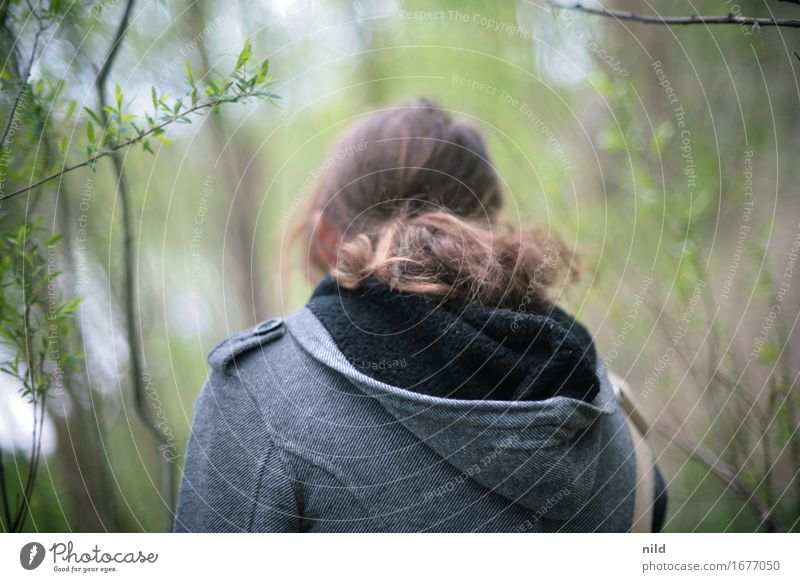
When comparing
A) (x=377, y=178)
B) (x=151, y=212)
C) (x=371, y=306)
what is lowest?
(x=371, y=306)

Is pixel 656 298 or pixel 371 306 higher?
pixel 371 306

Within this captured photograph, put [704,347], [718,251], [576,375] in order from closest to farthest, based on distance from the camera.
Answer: [576,375]
[704,347]
[718,251]

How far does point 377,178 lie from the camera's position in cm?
75

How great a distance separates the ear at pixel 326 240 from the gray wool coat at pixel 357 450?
16cm

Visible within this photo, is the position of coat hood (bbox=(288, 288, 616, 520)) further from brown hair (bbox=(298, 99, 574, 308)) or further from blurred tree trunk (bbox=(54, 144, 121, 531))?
blurred tree trunk (bbox=(54, 144, 121, 531))

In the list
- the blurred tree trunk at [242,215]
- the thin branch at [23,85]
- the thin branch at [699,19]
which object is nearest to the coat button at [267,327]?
the thin branch at [23,85]

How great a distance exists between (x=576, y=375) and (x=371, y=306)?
0.24 m

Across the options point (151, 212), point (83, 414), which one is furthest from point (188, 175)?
point (83, 414)

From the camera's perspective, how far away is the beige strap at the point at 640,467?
2.49 feet

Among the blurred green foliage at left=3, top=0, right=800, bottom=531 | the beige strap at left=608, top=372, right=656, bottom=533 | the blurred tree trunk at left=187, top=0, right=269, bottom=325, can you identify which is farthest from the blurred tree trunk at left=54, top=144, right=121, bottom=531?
the beige strap at left=608, top=372, right=656, bottom=533

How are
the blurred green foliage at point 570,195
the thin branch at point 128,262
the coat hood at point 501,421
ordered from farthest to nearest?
the blurred green foliage at point 570,195, the thin branch at point 128,262, the coat hood at point 501,421
